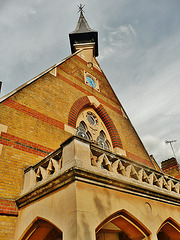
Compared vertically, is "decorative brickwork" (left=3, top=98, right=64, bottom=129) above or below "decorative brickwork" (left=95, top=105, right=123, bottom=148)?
below

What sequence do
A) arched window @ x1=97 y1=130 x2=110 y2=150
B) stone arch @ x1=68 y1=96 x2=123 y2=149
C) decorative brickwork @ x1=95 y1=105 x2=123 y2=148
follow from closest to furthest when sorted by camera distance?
stone arch @ x1=68 y1=96 x2=123 y2=149
arched window @ x1=97 y1=130 x2=110 y2=150
decorative brickwork @ x1=95 y1=105 x2=123 y2=148

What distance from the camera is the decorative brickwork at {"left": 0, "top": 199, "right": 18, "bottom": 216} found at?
5.30 meters

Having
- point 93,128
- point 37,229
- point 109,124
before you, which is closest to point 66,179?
point 37,229

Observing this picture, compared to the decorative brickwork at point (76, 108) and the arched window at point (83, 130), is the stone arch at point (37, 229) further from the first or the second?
the arched window at point (83, 130)

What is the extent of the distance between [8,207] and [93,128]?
5.58 m

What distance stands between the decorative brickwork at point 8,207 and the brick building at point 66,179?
0.02 m

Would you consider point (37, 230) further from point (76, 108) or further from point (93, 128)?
point (93, 128)

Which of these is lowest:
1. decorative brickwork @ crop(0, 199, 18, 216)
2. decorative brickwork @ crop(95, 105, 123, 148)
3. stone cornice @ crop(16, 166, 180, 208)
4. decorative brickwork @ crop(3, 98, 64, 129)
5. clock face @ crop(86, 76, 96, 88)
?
decorative brickwork @ crop(0, 199, 18, 216)

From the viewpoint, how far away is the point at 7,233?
17.1 ft

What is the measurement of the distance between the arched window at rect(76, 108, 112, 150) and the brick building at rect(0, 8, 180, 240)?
0.19ft

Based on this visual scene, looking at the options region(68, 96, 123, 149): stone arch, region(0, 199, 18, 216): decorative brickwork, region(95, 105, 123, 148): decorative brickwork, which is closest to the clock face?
region(68, 96, 123, 149): stone arch

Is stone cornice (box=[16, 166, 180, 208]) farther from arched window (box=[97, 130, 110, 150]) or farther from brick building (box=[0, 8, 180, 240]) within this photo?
arched window (box=[97, 130, 110, 150])

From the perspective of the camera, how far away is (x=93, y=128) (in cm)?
1020

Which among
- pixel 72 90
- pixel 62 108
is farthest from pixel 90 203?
pixel 72 90
